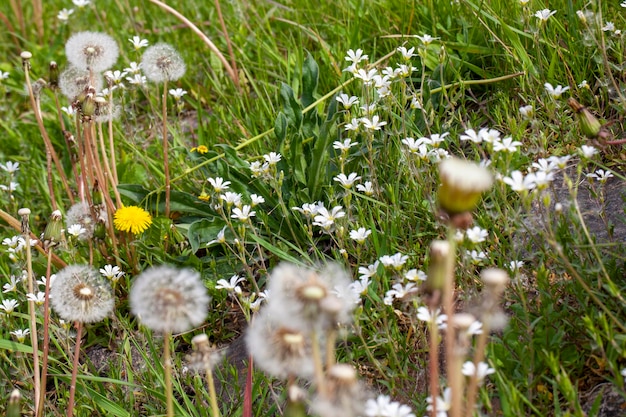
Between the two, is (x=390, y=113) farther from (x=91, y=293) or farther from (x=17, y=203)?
(x=17, y=203)

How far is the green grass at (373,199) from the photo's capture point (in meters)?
2.06

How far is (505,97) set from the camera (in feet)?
9.52

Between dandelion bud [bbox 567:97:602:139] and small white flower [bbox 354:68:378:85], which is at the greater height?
dandelion bud [bbox 567:97:602:139]

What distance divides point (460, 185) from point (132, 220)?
5.97 ft

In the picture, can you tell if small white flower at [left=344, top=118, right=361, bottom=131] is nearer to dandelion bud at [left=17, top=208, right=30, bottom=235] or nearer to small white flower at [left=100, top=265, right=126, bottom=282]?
small white flower at [left=100, top=265, right=126, bottom=282]

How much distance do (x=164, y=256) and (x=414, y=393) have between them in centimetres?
122

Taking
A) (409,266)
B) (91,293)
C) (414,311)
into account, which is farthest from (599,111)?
(91,293)

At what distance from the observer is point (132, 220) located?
2.83m

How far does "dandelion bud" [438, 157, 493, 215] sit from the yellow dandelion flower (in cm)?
175

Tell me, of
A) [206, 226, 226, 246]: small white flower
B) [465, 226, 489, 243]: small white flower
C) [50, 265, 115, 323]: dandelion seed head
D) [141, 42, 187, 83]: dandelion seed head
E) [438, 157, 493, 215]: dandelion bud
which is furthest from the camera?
[141, 42, 187, 83]: dandelion seed head

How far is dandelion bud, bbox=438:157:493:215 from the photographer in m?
1.26

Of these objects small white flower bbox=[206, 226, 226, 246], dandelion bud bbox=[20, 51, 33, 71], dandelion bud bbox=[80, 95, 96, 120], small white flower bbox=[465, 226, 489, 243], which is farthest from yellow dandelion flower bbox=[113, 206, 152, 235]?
small white flower bbox=[465, 226, 489, 243]

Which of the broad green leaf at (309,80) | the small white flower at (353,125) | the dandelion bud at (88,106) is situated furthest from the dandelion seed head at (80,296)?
the broad green leaf at (309,80)

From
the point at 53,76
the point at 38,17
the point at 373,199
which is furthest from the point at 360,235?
the point at 38,17
